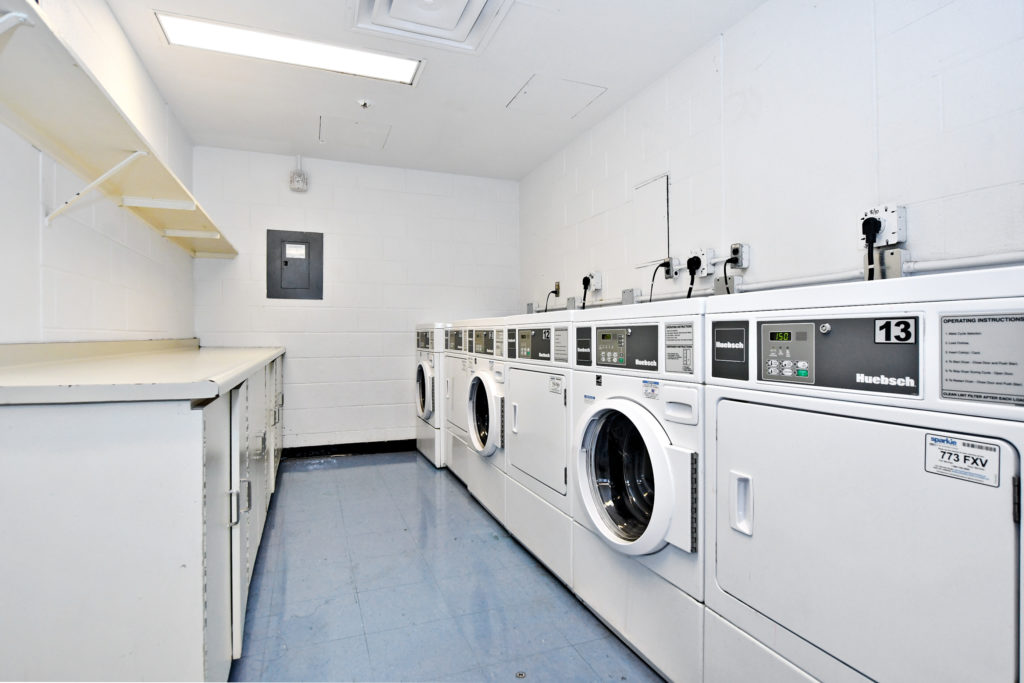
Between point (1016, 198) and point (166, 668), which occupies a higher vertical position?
point (1016, 198)

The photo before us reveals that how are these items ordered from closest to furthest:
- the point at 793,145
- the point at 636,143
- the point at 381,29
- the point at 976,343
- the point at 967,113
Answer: the point at 976,343, the point at 967,113, the point at 793,145, the point at 381,29, the point at 636,143

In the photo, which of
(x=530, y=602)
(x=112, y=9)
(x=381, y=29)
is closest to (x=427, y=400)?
(x=530, y=602)

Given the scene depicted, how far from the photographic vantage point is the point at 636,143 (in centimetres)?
312

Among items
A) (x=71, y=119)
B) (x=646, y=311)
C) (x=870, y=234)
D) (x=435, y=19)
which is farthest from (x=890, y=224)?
(x=71, y=119)

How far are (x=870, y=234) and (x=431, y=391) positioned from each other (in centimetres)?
296

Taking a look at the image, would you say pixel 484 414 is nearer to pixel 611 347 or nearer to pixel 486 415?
pixel 486 415

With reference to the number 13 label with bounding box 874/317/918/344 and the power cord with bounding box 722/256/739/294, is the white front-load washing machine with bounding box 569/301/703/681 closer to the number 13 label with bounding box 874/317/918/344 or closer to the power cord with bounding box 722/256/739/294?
the number 13 label with bounding box 874/317/918/344

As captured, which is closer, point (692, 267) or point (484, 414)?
point (692, 267)

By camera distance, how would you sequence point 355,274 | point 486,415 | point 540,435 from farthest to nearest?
point 355,274, point 486,415, point 540,435

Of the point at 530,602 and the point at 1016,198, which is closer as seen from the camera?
the point at 1016,198

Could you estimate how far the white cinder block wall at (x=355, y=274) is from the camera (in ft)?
13.3

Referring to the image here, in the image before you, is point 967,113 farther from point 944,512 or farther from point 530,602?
point 530,602

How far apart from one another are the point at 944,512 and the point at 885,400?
208mm

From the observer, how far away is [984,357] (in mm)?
824
